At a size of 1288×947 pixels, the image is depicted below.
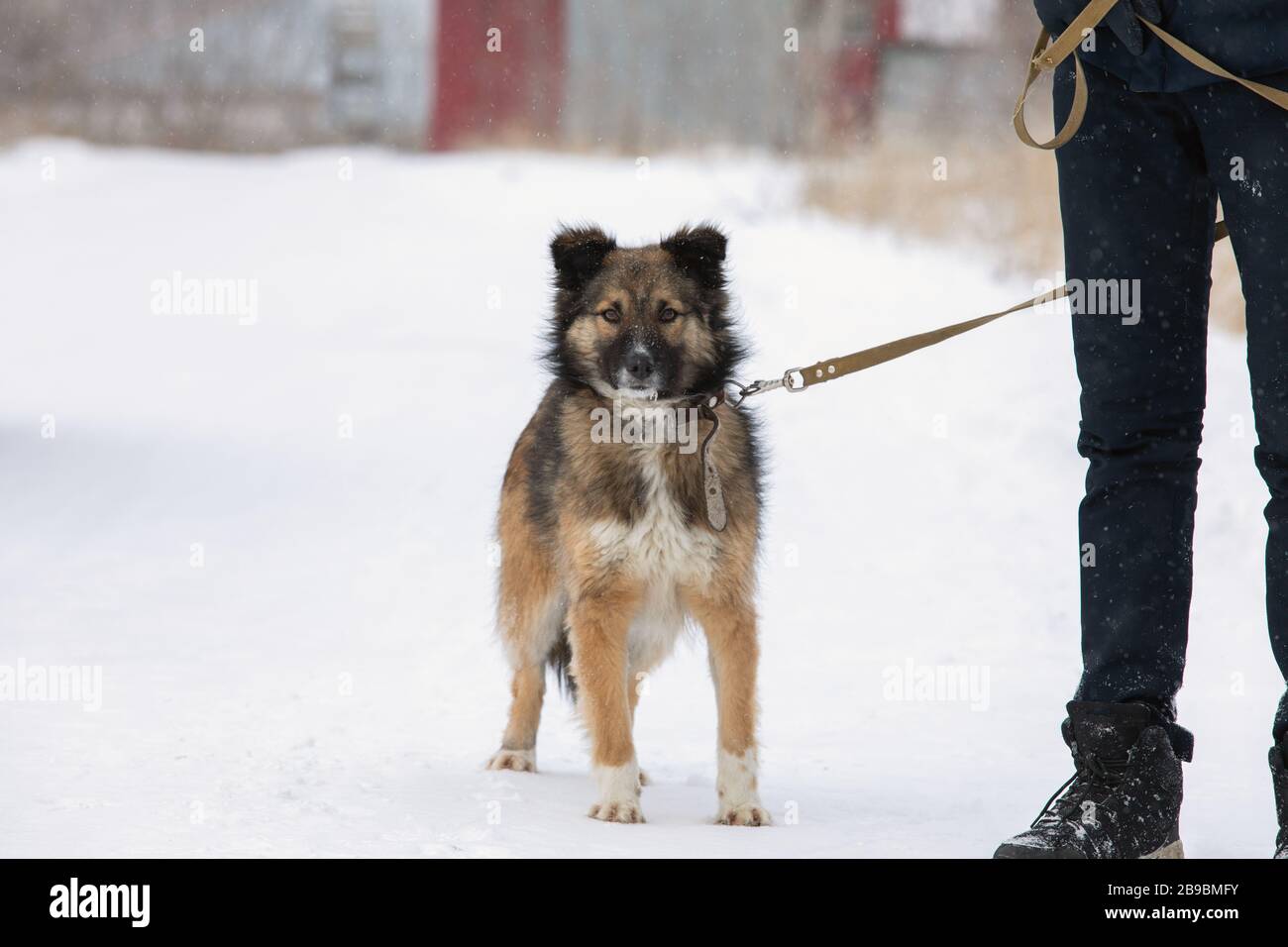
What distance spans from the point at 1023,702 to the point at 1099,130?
2756mm

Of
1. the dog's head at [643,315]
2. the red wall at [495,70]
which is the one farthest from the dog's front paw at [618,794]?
the red wall at [495,70]

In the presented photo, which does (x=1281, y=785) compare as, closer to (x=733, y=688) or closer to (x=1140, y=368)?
(x=1140, y=368)

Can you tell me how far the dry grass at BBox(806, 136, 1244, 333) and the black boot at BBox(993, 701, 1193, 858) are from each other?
6823mm

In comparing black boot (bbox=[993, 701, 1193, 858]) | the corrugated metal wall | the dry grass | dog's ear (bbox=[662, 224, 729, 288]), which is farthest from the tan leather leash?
the corrugated metal wall

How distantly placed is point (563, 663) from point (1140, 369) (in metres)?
2.06

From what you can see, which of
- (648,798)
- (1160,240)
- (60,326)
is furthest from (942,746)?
(60,326)

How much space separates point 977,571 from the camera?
701 cm

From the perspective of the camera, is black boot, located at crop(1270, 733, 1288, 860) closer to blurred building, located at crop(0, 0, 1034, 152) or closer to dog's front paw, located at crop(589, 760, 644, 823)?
dog's front paw, located at crop(589, 760, 644, 823)

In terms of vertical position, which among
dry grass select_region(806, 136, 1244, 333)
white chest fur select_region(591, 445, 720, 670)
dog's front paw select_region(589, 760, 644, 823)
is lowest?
dog's front paw select_region(589, 760, 644, 823)

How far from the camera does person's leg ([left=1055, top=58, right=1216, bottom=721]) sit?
9.86 feet

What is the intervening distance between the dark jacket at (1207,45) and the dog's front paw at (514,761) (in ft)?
7.93

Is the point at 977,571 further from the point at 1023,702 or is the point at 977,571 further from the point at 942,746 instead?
the point at 942,746

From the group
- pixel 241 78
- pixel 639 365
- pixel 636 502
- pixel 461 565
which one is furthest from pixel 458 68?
pixel 636 502

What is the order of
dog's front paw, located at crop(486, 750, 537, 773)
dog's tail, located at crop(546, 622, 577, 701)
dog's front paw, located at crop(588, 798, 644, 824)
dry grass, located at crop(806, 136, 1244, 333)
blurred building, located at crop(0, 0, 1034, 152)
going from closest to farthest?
dog's front paw, located at crop(588, 798, 644, 824), dog's front paw, located at crop(486, 750, 537, 773), dog's tail, located at crop(546, 622, 577, 701), dry grass, located at crop(806, 136, 1244, 333), blurred building, located at crop(0, 0, 1034, 152)
